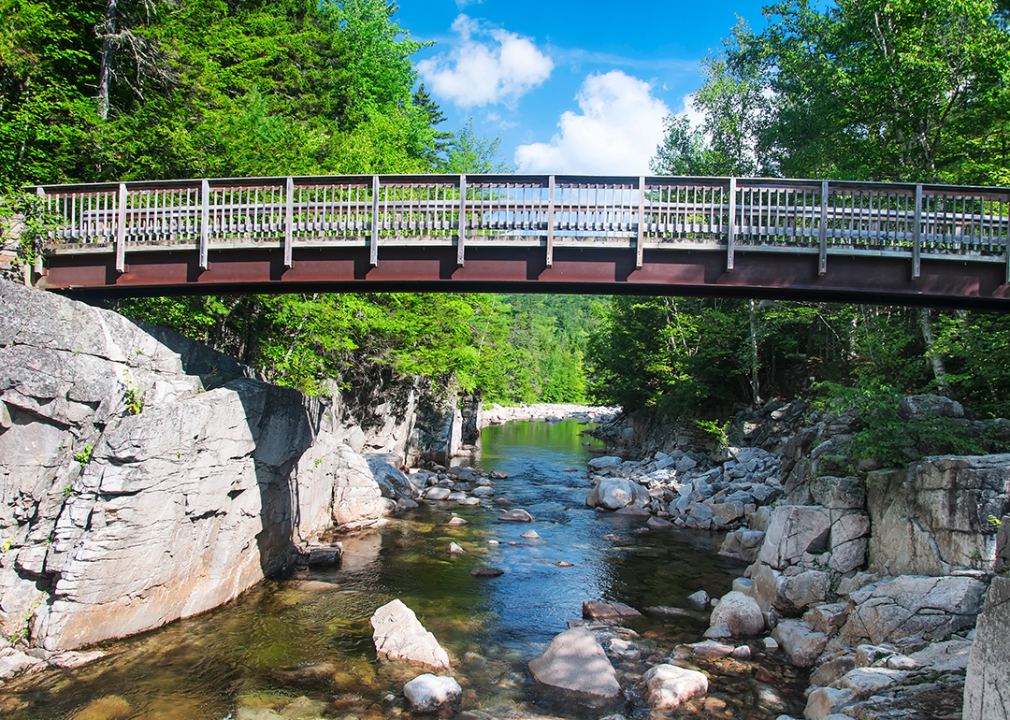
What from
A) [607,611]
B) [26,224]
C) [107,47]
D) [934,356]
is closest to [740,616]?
[607,611]

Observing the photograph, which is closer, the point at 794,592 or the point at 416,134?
the point at 794,592

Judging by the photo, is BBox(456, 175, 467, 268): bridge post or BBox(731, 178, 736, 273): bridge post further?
BBox(456, 175, 467, 268): bridge post

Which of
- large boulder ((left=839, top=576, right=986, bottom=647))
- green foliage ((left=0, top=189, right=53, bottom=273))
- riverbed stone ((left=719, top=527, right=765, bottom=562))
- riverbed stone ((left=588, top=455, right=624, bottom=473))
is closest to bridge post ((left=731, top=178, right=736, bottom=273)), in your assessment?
large boulder ((left=839, top=576, right=986, bottom=647))

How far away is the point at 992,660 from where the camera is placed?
19.9 feet

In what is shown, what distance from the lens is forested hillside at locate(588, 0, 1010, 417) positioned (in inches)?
675

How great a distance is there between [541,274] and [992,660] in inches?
351

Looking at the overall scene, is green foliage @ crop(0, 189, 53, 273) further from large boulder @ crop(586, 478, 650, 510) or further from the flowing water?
large boulder @ crop(586, 478, 650, 510)

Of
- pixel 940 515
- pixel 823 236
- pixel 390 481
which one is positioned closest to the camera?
pixel 940 515

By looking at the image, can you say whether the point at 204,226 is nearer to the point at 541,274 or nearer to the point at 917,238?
the point at 541,274

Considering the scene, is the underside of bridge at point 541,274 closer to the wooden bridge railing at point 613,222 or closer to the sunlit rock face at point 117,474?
the wooden bridge railing at point 613,222

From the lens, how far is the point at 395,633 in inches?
439

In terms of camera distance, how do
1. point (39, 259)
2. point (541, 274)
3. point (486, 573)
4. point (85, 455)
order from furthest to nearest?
point (486, 573) < point (39, 259) < point (541, 274) < point (85, 455)

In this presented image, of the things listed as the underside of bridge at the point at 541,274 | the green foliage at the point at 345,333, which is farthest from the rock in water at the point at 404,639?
the green foliage at the point at 345,333

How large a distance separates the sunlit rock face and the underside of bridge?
1816 mm
